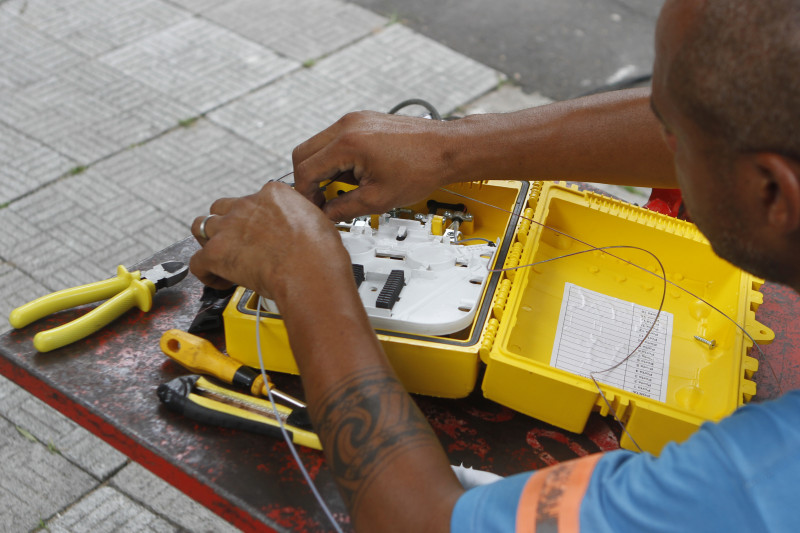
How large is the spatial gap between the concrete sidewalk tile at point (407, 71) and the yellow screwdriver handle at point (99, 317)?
2170 millimetres

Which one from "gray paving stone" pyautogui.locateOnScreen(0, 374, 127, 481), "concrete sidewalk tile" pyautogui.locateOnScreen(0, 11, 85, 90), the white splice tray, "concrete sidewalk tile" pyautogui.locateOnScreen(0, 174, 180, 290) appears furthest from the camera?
"concrete sidewalk tile" pyautogui.locateOnScreen(0, 11, 85, 90)

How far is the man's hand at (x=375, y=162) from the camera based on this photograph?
1.18 meters

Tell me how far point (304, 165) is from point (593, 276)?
0.54 metres

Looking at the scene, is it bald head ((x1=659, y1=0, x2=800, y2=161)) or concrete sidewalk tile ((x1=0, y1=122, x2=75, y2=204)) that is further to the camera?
concrete sidewalk tile ((x1=0, y1=122, x2=75, y2=204))

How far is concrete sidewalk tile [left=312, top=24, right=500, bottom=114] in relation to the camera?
3.34 meters

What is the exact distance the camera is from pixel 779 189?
657 mm

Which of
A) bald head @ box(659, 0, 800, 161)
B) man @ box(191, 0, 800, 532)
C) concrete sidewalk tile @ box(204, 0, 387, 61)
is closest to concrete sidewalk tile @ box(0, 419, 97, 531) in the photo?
man @ box(191, 0, 800, 532)

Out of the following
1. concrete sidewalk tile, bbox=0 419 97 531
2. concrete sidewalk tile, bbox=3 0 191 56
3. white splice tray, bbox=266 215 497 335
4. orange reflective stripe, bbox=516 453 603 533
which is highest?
orange reflective stripe, bbox=516 453 603 533

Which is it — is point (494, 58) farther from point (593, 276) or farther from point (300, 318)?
point (300, 318)

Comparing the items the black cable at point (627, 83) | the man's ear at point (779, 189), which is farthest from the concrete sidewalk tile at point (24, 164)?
the man's ear at point (779, 189)

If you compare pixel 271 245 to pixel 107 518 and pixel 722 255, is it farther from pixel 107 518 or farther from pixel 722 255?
pixel 107 518

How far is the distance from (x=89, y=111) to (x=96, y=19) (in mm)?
793

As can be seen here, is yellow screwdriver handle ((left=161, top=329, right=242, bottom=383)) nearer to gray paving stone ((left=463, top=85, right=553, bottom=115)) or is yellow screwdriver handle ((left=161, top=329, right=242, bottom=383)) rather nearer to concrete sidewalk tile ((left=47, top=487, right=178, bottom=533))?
concrete sidewalk tile ((left=47, top=487, right=178, bottom=533))

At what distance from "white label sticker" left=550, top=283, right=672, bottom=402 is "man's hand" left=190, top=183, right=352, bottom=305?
0.40 meters
